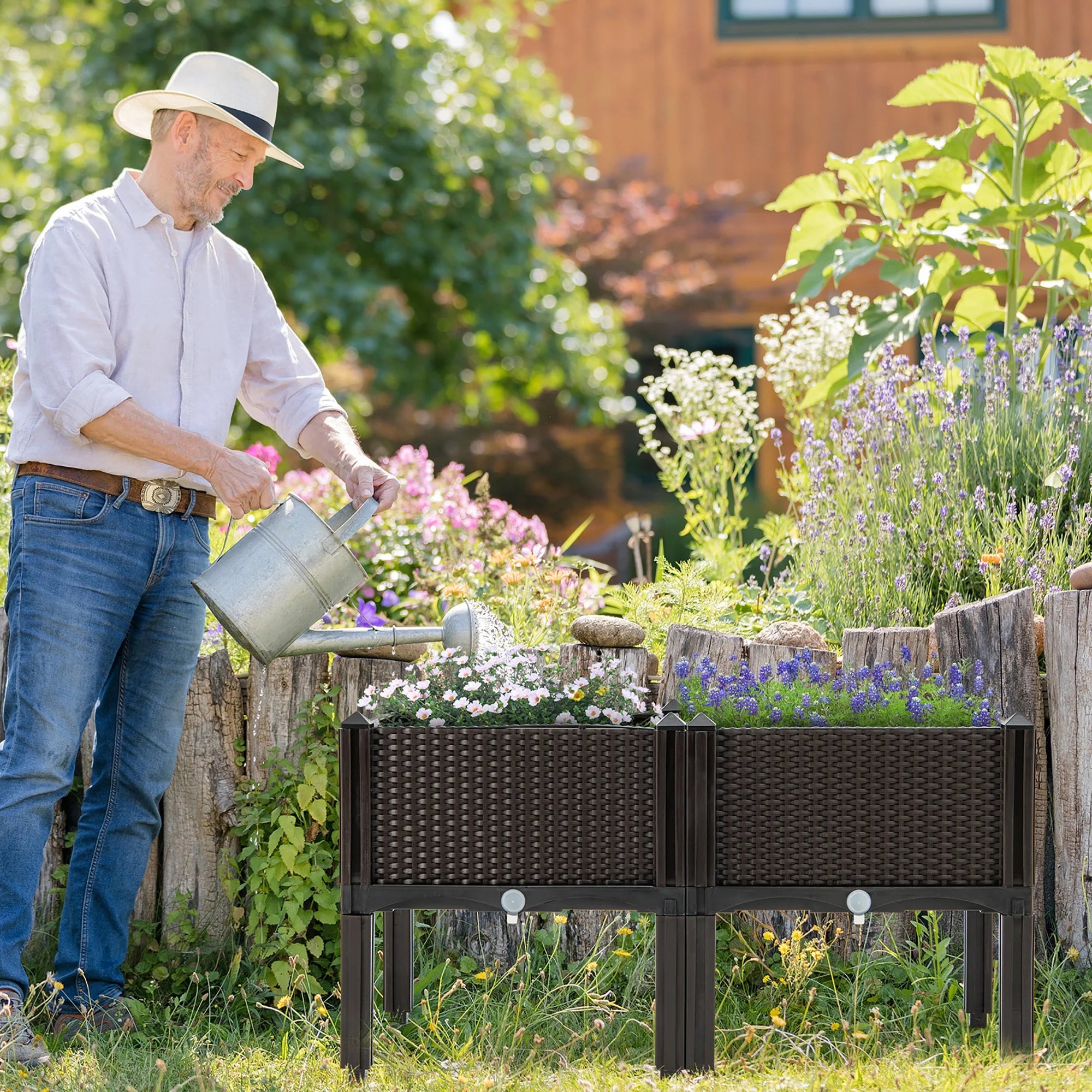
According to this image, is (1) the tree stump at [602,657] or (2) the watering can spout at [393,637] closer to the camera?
(2) the watering can spout at [393,637]

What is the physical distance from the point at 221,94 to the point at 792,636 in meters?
1.63

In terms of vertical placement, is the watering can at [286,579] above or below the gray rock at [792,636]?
above

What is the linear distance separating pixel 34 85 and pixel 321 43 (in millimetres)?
2362

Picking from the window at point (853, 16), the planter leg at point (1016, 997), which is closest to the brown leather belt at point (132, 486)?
the planter leg at point (1016, 997)

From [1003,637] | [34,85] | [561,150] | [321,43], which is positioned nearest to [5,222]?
[34,85]

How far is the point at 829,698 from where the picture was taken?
2.44 m

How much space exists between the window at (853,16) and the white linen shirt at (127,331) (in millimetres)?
7134

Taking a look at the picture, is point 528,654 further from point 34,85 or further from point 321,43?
Answer: point 34,85

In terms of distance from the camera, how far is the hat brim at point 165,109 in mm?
2629

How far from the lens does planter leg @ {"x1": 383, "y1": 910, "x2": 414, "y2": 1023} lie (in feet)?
8.65

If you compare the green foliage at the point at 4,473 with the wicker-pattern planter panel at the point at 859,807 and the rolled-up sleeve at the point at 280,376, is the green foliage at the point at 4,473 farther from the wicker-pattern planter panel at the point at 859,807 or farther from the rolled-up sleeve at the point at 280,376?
the wicker-pattern planter panel at the point at 859,807

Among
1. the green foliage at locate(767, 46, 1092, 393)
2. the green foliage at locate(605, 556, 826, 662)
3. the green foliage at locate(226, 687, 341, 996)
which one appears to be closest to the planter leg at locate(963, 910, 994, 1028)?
the green foliage at locate(605, 556, 826, 662)

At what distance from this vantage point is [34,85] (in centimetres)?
854

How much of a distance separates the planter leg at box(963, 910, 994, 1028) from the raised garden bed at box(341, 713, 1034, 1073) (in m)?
0.23
